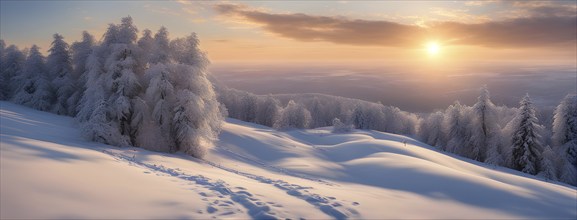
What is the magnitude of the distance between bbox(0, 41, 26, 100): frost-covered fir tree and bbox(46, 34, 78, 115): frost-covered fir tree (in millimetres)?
6096

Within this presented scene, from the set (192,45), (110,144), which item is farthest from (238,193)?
(192,45)

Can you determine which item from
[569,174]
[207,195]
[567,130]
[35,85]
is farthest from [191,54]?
[567,130]

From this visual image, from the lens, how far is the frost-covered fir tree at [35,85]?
3356cm

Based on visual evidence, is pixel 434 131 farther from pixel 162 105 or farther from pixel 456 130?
pixel 162 105

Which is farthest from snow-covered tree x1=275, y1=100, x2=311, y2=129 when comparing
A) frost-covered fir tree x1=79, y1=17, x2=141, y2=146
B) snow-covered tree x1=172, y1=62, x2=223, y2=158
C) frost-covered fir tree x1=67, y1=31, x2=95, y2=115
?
frost-covered fir tree x1=79, y1=17, x2=141, y2=146

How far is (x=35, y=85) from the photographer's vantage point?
34.8 metres

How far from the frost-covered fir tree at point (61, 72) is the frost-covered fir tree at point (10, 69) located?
610cm

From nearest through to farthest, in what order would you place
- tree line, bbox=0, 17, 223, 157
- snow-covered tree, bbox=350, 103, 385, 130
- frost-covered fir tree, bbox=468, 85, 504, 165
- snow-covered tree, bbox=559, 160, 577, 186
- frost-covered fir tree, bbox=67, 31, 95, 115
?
tree line, bbox=0, 17, 223, 157
snow-covered tree, bbox=559, 160, 577, 186
frost-covered fir tree, bbox=67, 31, 95, 115
frost-covered fir tree, bbox=468, 85, 504, 165
snow-covered tree, bbox=350, 103, 385, 130

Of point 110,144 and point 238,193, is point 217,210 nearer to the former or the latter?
point 238,193

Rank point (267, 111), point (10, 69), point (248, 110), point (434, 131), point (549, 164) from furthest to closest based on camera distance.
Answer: point (248, 110)
point (267, 111)
point (434, 131)
point (10, 69)
point (549, 164)

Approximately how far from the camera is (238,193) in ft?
31.4

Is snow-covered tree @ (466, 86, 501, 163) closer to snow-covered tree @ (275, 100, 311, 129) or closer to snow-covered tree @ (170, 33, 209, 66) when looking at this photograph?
snow-covered tree @ (170, 33, 209, 66)

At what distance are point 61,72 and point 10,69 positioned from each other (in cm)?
1079

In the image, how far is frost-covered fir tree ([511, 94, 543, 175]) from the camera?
1335 inches
